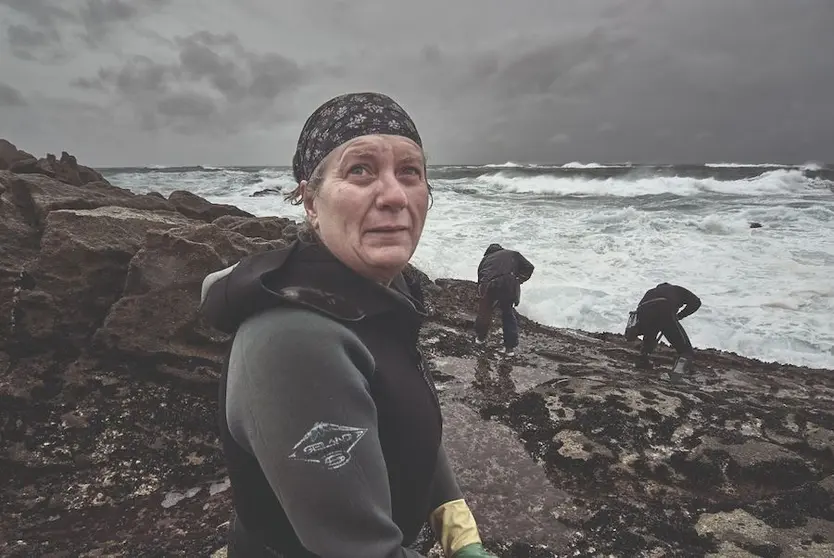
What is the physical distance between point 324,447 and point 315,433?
3 centimetres

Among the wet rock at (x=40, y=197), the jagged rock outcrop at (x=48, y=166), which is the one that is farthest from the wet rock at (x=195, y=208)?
the wet rock at (x=40, y=197)

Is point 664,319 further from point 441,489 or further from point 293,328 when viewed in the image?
point 293,328

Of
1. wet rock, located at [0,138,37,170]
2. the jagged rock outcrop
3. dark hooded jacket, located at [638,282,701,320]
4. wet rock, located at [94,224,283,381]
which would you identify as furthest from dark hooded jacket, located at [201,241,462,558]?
wet rock, located at [0,138,37,170]

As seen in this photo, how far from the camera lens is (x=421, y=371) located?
1378 millimetres

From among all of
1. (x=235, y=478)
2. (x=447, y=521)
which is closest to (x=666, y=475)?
(x=447, y=521)

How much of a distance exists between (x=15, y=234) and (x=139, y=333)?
174 centimetres

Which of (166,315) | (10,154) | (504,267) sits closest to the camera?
(166,315)

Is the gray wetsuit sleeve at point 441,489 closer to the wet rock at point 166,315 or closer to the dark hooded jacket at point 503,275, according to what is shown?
the wet rock at point 166,315

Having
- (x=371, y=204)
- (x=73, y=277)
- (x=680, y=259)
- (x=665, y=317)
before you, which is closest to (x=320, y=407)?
(x=371, y=204)

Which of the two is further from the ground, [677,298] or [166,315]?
[166,315]

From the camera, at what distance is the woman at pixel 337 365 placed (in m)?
0.98

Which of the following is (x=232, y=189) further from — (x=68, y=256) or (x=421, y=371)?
(x=421, y=371)

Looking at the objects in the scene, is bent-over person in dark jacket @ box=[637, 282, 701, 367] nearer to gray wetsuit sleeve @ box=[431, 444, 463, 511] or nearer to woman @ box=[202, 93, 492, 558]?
gray wetsuit sleeve @ box=[431, 444, 463, 511]

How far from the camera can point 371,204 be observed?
133cm
